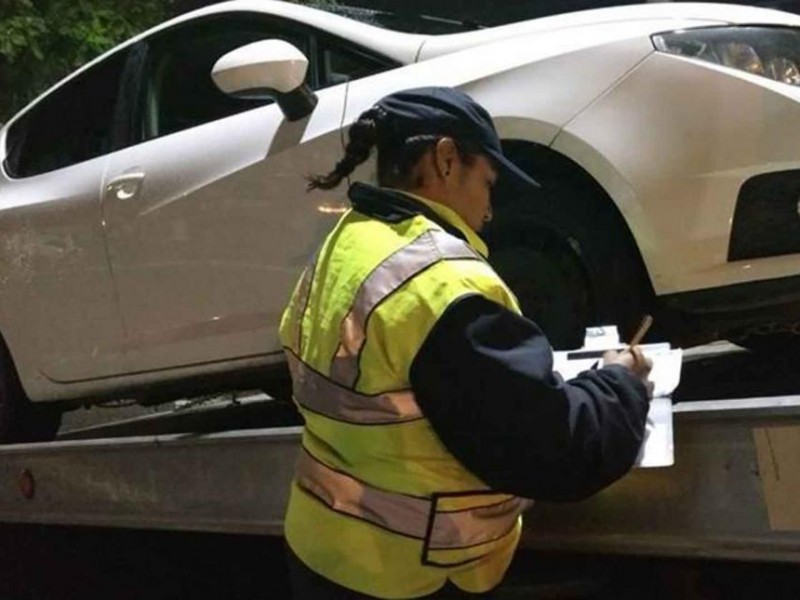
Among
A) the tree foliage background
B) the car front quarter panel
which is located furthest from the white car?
the tree foliage background

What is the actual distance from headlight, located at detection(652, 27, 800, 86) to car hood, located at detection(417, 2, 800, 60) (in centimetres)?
4

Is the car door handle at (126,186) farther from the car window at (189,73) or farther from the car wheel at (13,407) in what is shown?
the car wheel at (13,407)

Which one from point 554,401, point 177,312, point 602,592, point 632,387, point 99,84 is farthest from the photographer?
point 99,84

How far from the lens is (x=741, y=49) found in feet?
10.2

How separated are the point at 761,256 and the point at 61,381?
7.31 feet

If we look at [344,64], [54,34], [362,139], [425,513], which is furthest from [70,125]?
[54,34]

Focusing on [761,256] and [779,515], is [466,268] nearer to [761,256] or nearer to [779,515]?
[779,515]

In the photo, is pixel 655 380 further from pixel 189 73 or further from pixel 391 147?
pixel 189 73

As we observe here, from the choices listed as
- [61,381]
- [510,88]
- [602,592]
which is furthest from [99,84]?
[602,592]

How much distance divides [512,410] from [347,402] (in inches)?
11.1

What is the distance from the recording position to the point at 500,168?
6.74 feet

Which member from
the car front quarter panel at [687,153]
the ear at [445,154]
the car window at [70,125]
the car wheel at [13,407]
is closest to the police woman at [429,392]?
the ear at [445,154]

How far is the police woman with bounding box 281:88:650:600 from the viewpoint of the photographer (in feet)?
6.09

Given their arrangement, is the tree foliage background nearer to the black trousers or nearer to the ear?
the black trousers
